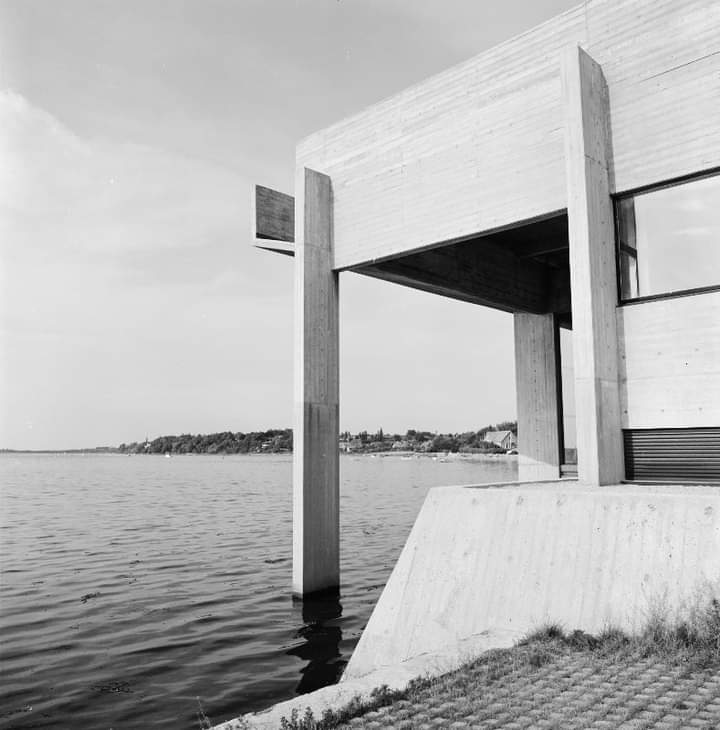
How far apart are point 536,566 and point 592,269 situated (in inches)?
179

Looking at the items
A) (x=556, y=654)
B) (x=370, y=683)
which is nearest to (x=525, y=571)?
(x=556, y=654)

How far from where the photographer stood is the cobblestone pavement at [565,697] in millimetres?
4316

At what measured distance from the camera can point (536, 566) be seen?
740cm

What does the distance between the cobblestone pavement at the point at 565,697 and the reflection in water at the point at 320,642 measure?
157 inches

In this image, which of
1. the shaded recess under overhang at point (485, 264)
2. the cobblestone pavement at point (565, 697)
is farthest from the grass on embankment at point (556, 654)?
the shaded recess under overhang at point (485, 264)

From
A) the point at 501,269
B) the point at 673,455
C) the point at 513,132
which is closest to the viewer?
the point at 673,455

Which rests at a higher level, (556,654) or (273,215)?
(273,215)

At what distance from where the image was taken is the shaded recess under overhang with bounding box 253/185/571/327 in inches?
580

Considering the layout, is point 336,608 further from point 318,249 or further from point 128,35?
point 128,35

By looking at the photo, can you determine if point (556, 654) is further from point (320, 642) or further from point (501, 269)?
point (501, 269)

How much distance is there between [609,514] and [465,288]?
990 centimetres

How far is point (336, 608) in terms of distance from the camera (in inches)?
501

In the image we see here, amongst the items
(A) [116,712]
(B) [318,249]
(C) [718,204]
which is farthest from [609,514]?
(B) [318,249]

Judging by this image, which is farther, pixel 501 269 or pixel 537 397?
Answer: pixel 537 397
